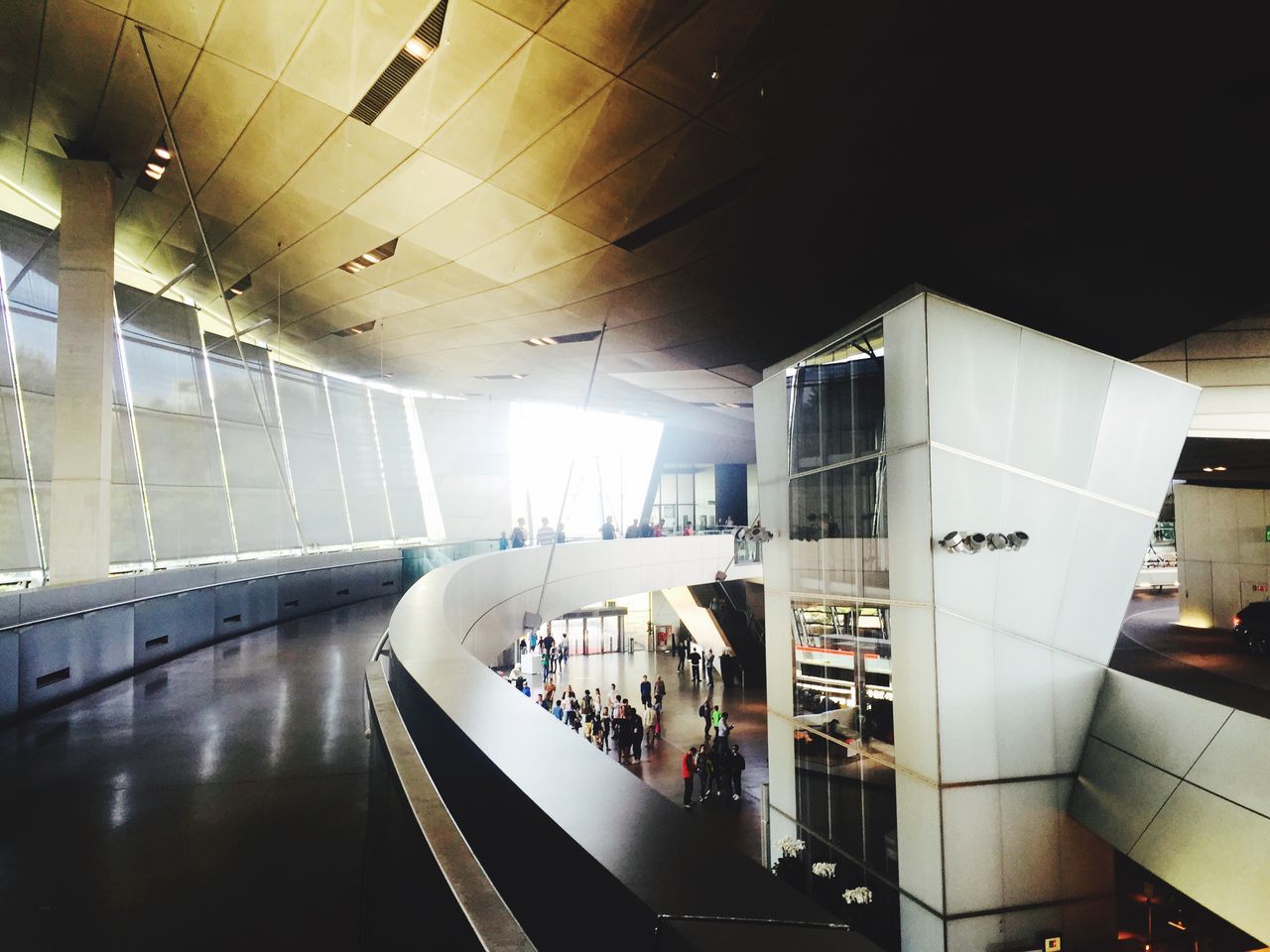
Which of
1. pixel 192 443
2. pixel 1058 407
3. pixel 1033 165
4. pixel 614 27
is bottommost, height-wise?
pixel 1058 407

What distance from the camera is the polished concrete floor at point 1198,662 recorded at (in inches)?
362

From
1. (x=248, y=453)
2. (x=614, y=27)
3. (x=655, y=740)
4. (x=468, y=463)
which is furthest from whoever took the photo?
(x=468, y=463)

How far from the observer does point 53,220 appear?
13836 mm

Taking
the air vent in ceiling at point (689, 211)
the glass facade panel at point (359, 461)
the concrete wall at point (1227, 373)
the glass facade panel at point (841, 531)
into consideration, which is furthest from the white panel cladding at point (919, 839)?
the glass facade panel at point (359, 461)

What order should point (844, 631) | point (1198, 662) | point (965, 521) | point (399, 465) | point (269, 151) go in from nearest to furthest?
point (269, 151), point (965, 521), point (844, 631), point (1198, 662), point (399, 465)

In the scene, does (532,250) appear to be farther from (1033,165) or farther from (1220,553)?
(1220,553)

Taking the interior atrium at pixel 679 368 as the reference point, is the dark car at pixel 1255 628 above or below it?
below

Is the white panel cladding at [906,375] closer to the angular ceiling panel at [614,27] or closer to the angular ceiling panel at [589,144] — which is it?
the angular ceiling panel at [589,144]

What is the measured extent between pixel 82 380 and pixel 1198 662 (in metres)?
18.9

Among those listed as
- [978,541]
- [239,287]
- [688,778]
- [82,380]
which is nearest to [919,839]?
[978,541]

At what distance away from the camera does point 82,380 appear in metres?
9.79

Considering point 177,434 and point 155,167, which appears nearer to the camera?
point 155,167

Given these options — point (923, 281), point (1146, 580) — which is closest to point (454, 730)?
point (923, 281)

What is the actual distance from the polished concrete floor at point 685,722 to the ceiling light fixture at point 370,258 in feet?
35.5
